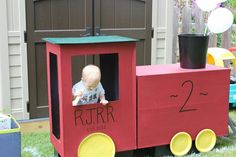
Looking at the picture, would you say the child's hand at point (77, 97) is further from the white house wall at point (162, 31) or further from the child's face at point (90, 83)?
the white house wall at point (162, 31)

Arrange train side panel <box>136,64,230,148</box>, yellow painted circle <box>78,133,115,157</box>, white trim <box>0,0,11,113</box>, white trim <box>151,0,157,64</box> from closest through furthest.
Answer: yellow painted circle <box>78,133,115,157</box> < train side panel <box>136,64,230,148</box> < white trim <box>0,0,11,113</box> < white trim <box>151,0,157,64</box>

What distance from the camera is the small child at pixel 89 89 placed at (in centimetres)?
347

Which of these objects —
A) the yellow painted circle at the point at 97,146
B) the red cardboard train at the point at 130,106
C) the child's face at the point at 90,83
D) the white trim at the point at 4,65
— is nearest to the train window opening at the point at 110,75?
the red cardboard train at the point at 130,106

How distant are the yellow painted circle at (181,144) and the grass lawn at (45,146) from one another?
0.26 feet

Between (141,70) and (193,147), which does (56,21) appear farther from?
(193,147)

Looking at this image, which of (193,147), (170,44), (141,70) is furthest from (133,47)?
(170,44)

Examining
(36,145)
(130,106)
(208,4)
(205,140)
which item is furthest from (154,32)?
(36,145)

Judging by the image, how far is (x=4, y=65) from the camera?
4.95 metres

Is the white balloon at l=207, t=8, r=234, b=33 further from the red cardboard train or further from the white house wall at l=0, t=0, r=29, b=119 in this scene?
the white house wall at l=0, t=0, r=29, b=119

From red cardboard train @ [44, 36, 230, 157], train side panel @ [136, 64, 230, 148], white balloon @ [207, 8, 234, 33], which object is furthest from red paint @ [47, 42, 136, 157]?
white balloon @ [207, 8, 234, 33]

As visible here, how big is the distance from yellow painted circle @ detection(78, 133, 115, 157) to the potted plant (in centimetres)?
104

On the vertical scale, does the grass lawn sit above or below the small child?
below

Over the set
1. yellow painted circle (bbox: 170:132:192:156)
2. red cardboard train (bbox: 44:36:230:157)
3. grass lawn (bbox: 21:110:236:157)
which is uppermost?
red cardboard train (bbox: 44:36:230:157)

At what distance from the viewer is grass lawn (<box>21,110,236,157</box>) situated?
4055mm
